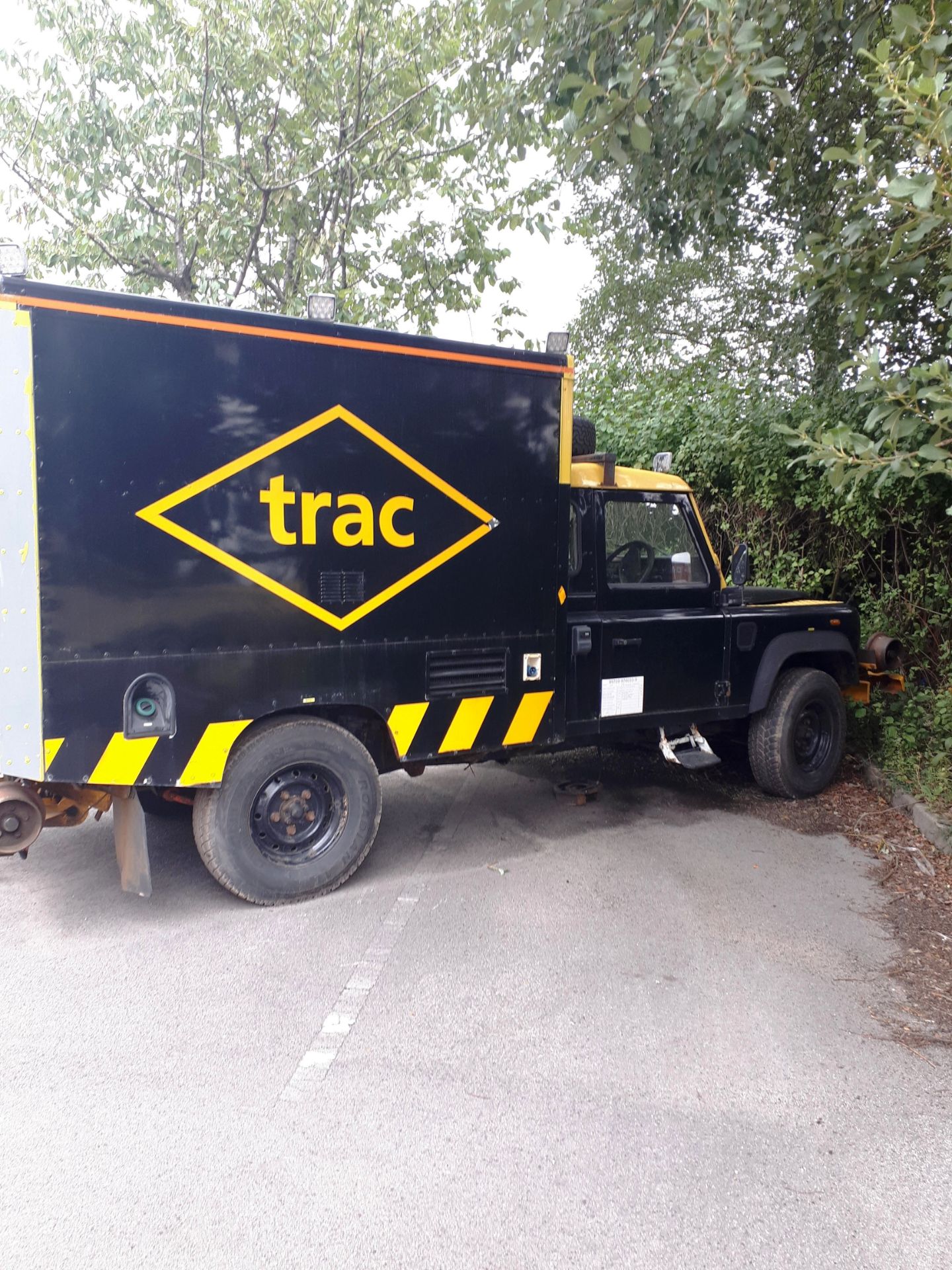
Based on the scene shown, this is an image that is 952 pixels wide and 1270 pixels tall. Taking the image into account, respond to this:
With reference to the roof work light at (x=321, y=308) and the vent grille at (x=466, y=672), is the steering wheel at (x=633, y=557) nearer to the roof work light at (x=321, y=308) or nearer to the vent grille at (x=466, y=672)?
the vent grille at (x=466, y=672)

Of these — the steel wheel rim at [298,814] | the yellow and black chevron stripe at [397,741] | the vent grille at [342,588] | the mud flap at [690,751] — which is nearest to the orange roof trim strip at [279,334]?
the vent grille at [342,588]

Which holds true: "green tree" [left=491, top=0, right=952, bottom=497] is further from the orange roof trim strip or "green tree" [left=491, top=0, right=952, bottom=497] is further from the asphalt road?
the asphalt road

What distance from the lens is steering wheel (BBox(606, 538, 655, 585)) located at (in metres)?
5.83

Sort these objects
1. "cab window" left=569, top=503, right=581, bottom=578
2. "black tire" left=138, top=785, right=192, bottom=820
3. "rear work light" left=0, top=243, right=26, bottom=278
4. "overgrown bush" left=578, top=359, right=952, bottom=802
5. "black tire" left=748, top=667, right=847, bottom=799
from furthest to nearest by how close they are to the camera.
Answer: "overgrown bush" left=578, top=359, right=952, bottom=802, "black tire" left=748, top=667, right=847, bottom=799, "cab window" left=569, top=503, right=581, bottom=578, "black tire" left=138, top=785, right=192, bottom=820, "rear work light" left=0, top=243, right=26, bottom=278

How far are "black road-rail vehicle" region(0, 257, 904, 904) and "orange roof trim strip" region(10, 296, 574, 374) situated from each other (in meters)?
0.01

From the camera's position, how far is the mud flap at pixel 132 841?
445 centimetres

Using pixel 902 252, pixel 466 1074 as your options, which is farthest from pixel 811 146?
pixel 466 1074

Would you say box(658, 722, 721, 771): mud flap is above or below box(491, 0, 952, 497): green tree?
below

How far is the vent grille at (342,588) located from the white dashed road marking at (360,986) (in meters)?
1.55

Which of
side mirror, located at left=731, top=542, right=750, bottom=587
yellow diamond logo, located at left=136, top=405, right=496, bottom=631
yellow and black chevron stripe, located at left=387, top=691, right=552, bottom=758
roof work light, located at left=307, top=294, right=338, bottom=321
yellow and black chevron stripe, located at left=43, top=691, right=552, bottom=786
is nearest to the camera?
yellow and black chevron stripe, located at left=43, top=691, right=552, bottom=786

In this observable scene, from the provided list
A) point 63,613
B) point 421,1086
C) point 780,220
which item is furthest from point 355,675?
point 780,220

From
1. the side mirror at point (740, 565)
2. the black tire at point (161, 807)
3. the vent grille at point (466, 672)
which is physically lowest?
the black tire at point (161, 807)

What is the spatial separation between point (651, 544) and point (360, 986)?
3.35 meters

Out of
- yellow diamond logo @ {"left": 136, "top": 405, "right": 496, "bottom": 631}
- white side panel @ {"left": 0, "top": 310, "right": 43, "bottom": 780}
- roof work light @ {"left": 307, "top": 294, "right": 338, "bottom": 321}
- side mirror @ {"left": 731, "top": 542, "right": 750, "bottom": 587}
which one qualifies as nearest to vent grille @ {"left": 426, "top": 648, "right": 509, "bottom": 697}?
yellow diamond logo @ {"left": 136, "top": 405, "right": 496, "bottom": 631}
